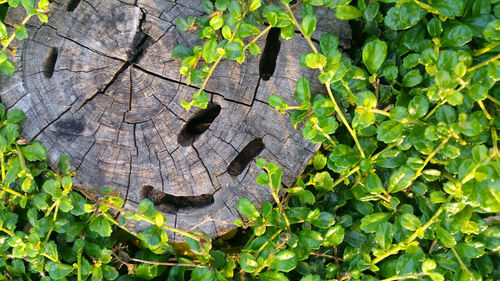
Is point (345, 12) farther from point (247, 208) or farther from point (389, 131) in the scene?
point (247, 208)

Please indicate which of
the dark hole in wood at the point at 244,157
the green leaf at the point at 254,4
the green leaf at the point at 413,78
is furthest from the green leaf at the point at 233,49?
the green leaf at the point at 413,78

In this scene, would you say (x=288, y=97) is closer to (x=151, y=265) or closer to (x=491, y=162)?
(x=491, y=162)

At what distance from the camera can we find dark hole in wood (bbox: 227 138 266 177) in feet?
6.12

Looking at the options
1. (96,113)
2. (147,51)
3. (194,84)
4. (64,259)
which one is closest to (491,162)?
(194,84)

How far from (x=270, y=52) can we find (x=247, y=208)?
692 millimetres

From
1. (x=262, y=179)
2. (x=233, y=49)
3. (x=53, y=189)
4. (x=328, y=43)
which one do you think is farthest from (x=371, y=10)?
(x=53, y=189)

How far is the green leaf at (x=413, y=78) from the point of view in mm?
1627

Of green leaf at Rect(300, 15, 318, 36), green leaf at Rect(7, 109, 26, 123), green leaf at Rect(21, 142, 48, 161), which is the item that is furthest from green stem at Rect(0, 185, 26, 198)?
green leaf at Rect(300, 15, 318, 36)

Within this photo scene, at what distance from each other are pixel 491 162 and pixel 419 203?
44 cm

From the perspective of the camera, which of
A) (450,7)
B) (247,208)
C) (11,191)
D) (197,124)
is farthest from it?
(197,124)

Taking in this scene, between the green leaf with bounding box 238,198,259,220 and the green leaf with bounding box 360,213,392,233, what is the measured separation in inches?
17.7

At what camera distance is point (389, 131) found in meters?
1.56

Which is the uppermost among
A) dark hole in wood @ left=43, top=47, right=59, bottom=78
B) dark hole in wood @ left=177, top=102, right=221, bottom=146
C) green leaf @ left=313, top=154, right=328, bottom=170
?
dark hole in wood @ left=43, top=47, right=59, bottom=78

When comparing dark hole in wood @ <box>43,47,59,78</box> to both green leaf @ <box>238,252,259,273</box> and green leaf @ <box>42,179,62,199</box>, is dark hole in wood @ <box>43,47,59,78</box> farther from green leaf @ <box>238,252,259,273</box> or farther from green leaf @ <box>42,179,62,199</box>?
green leaf @ <box>238,252,259,273</box>
